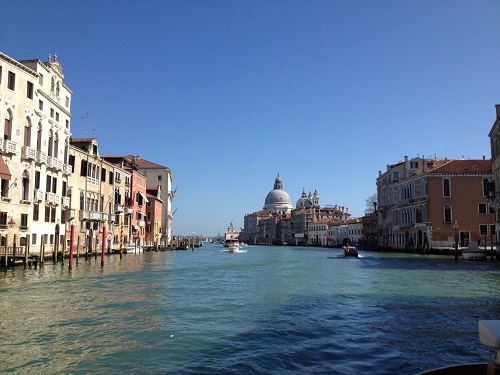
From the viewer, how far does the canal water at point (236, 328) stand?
667cm

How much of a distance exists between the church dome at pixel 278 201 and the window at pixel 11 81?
456 feet

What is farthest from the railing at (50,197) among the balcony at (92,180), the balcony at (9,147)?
the balcony at (92,180)

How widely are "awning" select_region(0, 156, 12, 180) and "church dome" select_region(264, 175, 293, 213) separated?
140 meters

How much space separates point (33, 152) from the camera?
2333 centimetres

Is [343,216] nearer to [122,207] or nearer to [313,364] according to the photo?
[122,207]

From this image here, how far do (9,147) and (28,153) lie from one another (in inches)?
58.7

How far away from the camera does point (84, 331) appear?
8.53m

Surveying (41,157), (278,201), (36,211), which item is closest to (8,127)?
(41,157)

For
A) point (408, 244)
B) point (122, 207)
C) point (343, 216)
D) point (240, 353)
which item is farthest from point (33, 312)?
point (343, 216)

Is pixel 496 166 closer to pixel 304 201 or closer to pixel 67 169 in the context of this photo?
pixel 67 169

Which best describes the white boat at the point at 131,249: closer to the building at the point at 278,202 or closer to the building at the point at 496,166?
the building at the point at 496,166

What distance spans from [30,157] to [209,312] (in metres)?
16.6

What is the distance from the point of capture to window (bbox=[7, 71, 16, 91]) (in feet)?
70.9

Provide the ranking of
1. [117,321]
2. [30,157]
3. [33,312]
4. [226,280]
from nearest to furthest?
[117,321] → [33,312] → [226,280] → [30,157]
